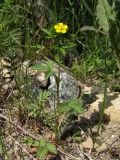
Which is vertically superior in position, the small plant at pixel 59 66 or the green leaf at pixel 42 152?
the small plant at pixel 59 66

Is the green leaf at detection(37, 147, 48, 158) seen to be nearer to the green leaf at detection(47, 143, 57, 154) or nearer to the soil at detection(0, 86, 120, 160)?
the green leaf at detection(47, 143, 57, 154)

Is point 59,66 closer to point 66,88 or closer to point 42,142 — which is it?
point 42,142

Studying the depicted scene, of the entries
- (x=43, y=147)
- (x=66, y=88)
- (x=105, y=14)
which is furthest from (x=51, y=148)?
(x=105, y=14)

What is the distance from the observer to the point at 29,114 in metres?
2.84

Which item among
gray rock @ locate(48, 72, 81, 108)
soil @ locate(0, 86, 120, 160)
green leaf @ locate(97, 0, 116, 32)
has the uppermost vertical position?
green leaf @ locate(97, 0, 116, 32)

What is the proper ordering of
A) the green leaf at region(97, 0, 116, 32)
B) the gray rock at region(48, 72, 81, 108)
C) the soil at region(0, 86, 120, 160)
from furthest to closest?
the gray rock at region(48, 72, 81, 108)
the green leaf at region(97, 0, 116, 32)
the soil at region(0, 86, 120, 160)

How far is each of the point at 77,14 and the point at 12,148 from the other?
131 centimetres

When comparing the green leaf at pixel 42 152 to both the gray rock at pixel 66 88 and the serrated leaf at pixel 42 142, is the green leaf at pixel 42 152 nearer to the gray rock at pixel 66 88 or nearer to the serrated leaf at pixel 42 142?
the serrated leaf at pixel 42 142

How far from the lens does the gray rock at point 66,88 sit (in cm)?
299

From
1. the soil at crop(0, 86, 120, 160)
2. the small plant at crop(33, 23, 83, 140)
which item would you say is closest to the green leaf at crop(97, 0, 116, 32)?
the small plant at crop(33, 23, 83, 140)

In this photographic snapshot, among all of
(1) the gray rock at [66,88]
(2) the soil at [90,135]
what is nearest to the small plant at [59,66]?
(2) the soil at [90,135]

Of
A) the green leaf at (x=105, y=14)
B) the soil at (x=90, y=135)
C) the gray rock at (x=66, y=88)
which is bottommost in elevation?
the soil at (x=90, y=135)

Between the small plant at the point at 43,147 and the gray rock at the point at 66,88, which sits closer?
the small plant at the point at 43,147

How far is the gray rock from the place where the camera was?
2.99 metres
